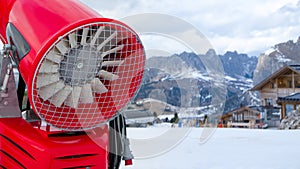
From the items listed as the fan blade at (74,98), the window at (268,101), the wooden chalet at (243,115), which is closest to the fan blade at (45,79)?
the fan blade at (74,98)

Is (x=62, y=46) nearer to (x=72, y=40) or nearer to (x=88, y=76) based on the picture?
(x=72, y=40)

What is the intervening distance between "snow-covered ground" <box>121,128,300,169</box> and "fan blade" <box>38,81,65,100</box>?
1092mm

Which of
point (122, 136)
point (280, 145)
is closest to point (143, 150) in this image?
point (122, 136)

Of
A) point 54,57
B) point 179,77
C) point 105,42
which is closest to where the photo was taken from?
point 54,57

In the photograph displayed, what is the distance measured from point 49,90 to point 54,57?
0.14m

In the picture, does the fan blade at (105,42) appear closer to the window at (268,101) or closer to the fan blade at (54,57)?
the fan blade at (54,57)

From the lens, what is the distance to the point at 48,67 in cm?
128

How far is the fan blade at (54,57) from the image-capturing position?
1252mm

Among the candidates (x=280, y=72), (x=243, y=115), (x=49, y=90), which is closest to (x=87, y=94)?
(x=49, y=90)

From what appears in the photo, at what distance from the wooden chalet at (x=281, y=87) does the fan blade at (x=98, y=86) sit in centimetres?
1257

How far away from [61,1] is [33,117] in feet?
2.11

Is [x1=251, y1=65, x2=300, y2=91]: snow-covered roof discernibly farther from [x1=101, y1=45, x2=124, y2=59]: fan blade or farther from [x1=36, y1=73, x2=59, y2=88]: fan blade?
[x1=36, y1=73, x2=59, y2=88]: fan blade

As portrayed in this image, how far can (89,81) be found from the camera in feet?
4.61

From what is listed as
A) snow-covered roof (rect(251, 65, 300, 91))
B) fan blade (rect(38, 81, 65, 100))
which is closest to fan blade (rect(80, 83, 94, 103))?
fan blade (rect(38, 81, 65, 100))
